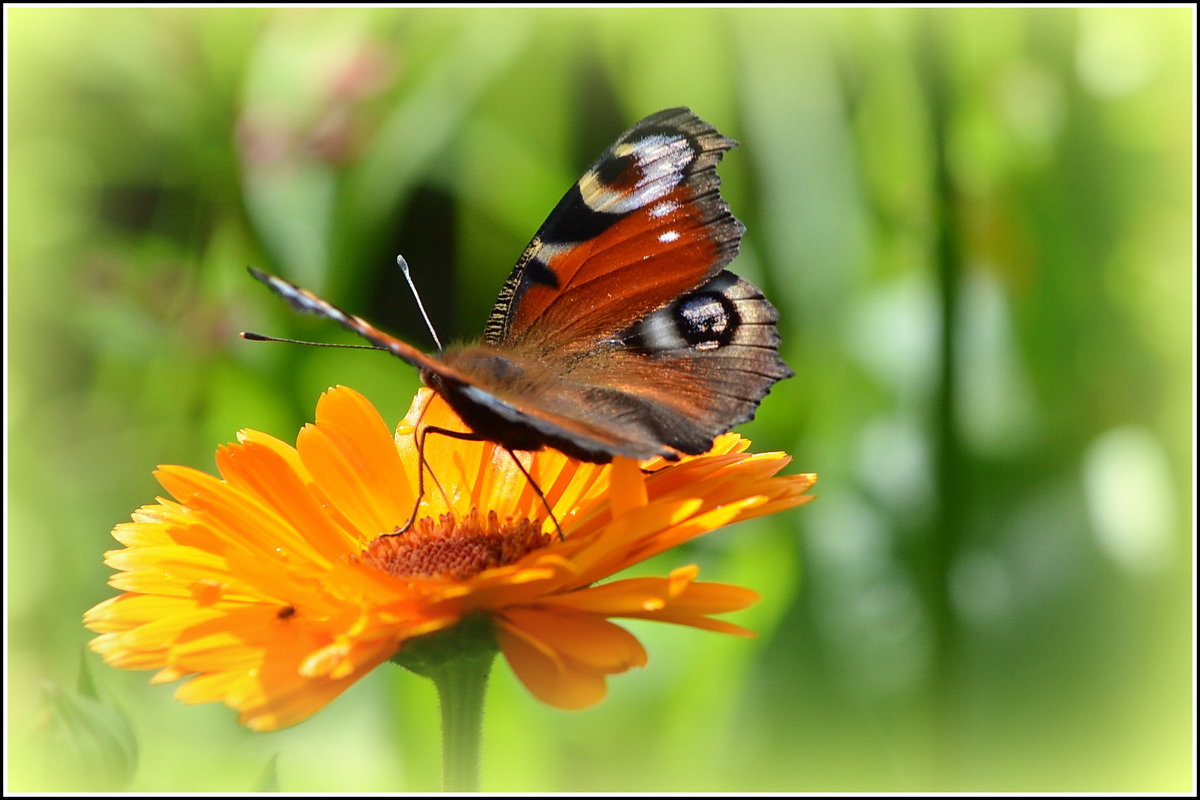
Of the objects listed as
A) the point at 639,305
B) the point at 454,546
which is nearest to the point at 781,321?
the point at 639,305

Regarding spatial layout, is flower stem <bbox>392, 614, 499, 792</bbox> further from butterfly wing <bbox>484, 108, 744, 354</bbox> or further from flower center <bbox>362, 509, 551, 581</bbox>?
butterfly wing <bbox>484, 108, 744, 354</bbox>

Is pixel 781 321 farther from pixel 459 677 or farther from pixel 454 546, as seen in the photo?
pixel 459 677

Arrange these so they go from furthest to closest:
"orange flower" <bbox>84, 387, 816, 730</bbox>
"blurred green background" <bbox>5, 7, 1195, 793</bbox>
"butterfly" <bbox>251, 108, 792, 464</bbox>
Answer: "blurred green background" <bbox>5, 7, 1195, 793</bbox> < "butterfly" <bbox>251, 108, 792, 464</bbox> < "orange flower" <bbox>84, 387, 816, 730</bbox>

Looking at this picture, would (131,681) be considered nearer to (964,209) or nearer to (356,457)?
(356,457)

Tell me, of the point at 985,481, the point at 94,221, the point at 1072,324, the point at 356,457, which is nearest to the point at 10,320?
the point at 94,221

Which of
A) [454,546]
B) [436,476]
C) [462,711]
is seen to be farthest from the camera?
[436,476]

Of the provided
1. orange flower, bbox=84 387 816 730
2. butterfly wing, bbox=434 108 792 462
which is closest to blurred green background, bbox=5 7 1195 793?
orange flower, bbox=84 387 816 730
